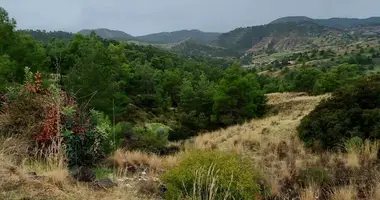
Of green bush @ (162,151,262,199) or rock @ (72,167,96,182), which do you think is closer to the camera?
green bush @ (162,151,262,199)

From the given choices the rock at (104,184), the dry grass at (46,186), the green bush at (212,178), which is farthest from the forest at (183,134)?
the rock at (104,184)

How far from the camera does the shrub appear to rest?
38.0ft

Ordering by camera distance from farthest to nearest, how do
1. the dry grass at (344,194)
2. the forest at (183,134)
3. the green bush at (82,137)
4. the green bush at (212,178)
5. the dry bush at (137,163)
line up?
the dry bush at (137,163) < the green bush at (82,137) < the dry grass at (344,194) < the forest at (183,134) < the green bush at (212,178)

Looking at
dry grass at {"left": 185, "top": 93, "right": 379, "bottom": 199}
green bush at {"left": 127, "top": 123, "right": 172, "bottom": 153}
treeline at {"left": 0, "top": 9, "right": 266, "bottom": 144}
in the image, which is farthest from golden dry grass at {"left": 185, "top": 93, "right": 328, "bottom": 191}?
treeline at {"left": 0, "top": 9, "right": 266, "bottom": 144}

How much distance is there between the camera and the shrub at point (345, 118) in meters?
11.6

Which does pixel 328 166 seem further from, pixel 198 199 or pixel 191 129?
pixel 191 129

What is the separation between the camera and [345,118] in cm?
1231

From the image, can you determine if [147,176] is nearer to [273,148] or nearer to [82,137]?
[82,137]

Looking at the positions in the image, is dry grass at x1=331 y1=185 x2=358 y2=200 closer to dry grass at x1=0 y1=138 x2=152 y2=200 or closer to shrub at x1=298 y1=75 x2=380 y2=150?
dry grass at x1=0 y1=138 x2=152 y2=200

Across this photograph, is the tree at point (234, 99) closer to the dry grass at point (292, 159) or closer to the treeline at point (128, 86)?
the treeline at point (128, 86)

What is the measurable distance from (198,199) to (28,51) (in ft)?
73.6

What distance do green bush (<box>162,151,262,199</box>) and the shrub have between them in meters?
6.67

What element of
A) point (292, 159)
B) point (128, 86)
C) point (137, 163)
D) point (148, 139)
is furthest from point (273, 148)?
point (128, 86)

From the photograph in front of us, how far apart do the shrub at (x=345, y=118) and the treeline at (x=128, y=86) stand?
8.53 m
